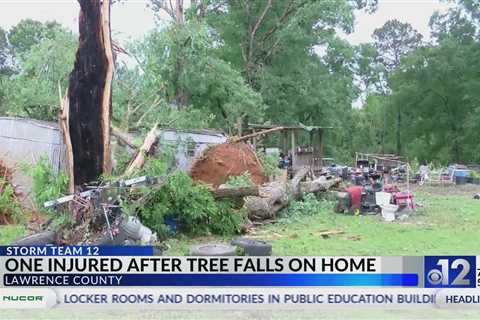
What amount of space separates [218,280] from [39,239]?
3323 mm

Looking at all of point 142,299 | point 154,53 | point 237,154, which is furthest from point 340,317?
point 154,53

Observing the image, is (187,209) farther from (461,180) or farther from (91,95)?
(461,180)

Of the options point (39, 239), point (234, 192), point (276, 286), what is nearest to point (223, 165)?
point (234, 192)

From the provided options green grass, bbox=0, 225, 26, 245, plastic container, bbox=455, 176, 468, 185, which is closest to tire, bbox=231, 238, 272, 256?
green grass, bbox=0, 225, 26, 245

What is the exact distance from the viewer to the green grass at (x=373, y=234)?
7.66m

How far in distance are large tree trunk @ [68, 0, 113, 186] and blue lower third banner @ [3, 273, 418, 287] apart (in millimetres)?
3077

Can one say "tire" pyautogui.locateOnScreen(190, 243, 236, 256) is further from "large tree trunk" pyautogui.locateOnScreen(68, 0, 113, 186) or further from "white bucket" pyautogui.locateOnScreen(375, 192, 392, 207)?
"white bucket" pyautogui.locateOnScreen(375, 192, 392, 207)

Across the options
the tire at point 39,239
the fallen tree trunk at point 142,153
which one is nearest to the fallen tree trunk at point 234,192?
the fallen tree trunk at point 142,153

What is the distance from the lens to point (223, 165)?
1213 cm

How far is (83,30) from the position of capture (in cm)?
740

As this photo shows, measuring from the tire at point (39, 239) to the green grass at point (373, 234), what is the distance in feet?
5.40

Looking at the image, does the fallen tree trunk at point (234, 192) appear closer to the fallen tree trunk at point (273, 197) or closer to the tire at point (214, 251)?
the fallen tree trunk at point (273, 197)

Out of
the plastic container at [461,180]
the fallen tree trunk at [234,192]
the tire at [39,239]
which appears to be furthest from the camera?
the plastic container at [461,180]

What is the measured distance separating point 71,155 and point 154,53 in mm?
7576
